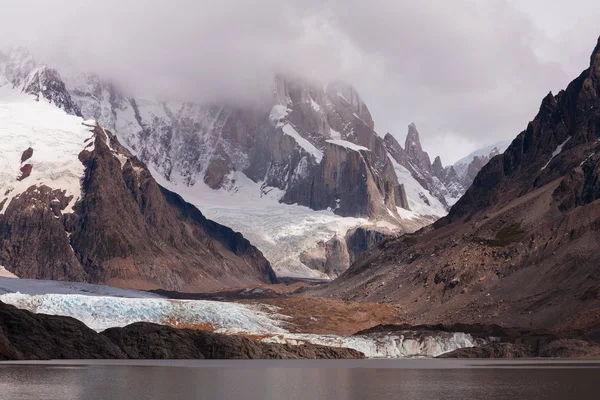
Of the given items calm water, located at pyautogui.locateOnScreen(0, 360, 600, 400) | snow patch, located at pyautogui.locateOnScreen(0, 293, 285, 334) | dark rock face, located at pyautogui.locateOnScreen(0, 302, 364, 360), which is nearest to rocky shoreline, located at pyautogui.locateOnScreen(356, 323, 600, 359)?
dark rock face, located at pyautogui.locateOnScreen(0, 302, 364, 360)

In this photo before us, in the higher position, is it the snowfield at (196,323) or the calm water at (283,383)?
the snowfield at (196,323)

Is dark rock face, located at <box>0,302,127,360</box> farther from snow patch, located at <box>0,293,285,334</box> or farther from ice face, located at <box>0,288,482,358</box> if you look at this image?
snow patch, located at <box>0,293,285,334</box>

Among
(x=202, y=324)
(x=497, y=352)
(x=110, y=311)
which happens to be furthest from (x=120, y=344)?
(x=202, y=324)

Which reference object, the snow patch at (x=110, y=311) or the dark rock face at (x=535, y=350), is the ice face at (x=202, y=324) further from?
the dark rock face at (x=535, y=350)

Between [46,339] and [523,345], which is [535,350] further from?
[46,339]

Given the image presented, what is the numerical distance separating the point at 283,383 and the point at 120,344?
52689mm

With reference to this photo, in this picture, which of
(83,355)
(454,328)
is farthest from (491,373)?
(454,328)

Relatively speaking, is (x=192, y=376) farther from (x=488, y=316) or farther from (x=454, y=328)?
(x=488, y=316)

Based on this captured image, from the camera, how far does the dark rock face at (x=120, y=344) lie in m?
110

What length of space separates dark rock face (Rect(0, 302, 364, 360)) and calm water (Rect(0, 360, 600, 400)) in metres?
7.78

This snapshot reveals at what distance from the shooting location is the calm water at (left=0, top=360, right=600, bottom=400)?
6831cm

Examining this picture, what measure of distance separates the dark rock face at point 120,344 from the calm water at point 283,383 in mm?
7780

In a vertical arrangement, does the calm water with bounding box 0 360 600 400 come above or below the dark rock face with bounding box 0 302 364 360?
below

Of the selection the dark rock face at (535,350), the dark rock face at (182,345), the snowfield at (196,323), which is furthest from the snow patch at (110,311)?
the dark rock face at (535,350)
